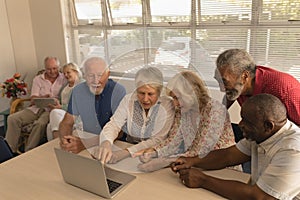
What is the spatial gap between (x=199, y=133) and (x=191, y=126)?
0.20 ft

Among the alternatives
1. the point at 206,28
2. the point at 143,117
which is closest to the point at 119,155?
the point at 143,117

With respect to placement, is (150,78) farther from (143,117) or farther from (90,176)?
(90,176)

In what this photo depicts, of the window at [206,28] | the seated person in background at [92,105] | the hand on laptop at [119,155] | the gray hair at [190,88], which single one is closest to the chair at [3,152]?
the seated person in background at [92,105]

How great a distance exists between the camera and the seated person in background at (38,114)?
3.08 meters

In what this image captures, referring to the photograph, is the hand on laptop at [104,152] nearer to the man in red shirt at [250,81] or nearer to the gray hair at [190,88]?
the gray hair at [190,88]

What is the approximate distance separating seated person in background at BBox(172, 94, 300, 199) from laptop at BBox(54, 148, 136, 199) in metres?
0.31

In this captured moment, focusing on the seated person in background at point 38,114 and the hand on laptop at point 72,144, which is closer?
the hand on laptop at point 72,144

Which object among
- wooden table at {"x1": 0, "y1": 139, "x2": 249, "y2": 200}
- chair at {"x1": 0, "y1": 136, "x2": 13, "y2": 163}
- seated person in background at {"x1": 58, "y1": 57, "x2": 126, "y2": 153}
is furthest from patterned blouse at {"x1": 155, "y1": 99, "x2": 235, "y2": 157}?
chair at {"x1": 0, "y1": 136, "x2": 13, "y2": 163}

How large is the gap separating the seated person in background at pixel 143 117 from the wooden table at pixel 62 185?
0.21 meters

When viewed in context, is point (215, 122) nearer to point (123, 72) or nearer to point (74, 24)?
point (123, 72)

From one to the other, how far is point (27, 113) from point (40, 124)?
0.31 meters

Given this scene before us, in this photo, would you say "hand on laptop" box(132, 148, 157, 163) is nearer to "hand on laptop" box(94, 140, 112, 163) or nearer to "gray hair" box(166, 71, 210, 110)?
"hand on laptop" box(94, 140, 112, 163)

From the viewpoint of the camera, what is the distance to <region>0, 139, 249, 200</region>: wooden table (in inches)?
48.6

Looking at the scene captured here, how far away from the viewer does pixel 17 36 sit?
4188 millimetres
